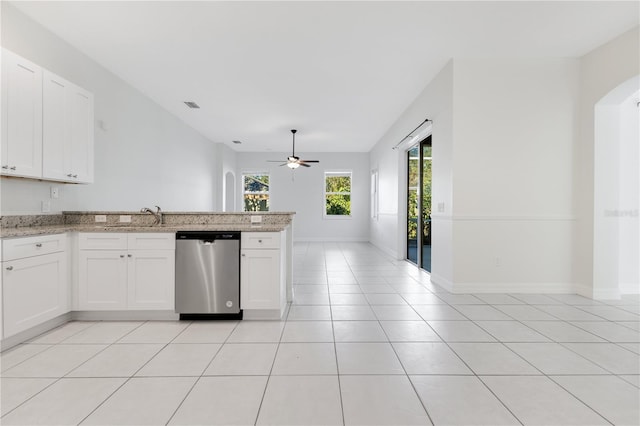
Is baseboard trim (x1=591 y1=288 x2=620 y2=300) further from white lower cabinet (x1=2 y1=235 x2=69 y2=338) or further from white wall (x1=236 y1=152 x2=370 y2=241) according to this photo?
white wall (x1=236 y1=152 x2=370 y2=241)

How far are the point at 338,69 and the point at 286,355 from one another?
360cm

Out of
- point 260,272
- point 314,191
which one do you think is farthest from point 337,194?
point 260,272

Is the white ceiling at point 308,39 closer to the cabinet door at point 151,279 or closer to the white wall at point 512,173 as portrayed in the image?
the white wall at point 512,173

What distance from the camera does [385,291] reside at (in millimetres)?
4082

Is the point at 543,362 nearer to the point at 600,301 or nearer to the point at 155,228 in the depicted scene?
the point at 600,301

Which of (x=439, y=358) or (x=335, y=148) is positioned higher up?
(x=335, y=148)

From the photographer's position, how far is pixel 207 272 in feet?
9.67

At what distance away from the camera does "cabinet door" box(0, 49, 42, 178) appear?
249cm

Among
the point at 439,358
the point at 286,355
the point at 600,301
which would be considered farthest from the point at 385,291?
the point at 600,301

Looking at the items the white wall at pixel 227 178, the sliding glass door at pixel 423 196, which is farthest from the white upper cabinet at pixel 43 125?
the white wall at pixel 227 178

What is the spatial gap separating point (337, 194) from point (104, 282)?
799 centimetres

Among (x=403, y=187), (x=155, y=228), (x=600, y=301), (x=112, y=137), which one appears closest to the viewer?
(x=155, y=228)

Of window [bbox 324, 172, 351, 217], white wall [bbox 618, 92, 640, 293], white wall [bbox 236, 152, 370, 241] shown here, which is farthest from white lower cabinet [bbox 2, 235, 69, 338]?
window [bbox 324, 172, 351, 217]

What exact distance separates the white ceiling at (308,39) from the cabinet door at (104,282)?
93.7 inches
